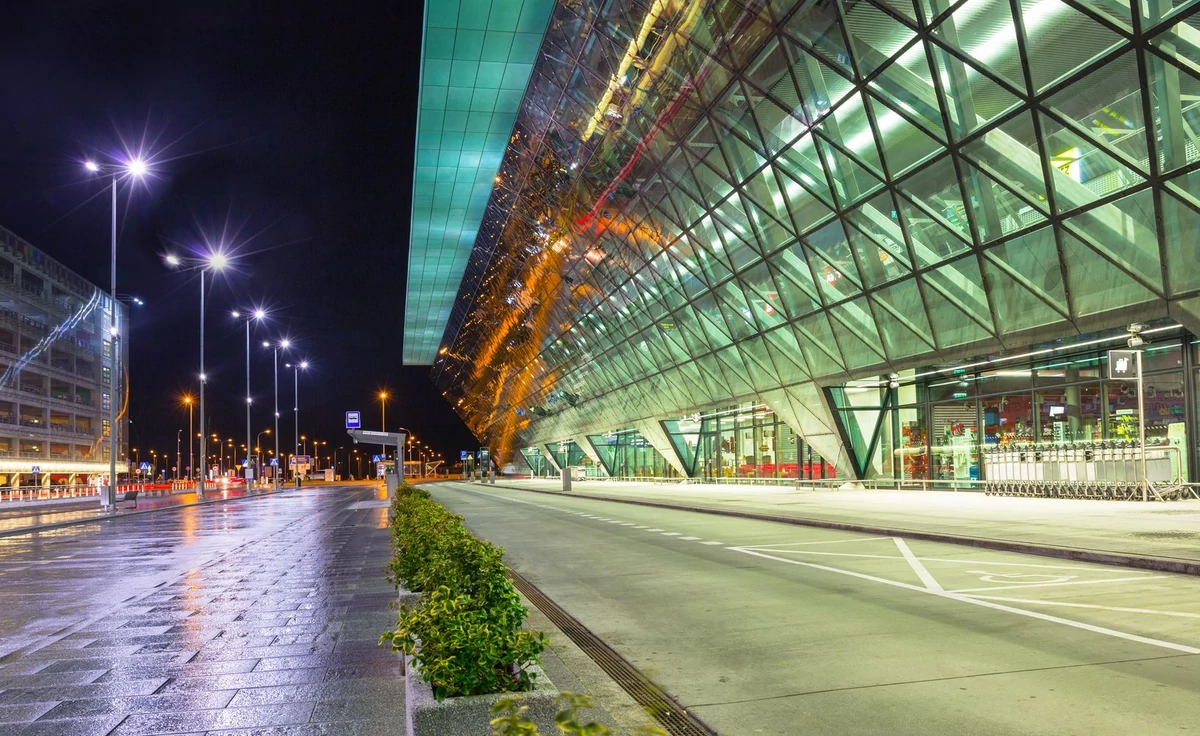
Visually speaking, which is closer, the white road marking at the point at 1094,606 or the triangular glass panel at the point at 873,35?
the white road marking at the point at 1094,606

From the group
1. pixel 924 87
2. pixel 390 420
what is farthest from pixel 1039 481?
pixel 390 420

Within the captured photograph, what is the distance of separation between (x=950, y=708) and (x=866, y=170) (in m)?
21.2

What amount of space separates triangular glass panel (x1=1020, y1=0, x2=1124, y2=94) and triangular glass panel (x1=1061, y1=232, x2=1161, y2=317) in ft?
13.7

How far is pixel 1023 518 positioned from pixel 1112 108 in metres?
8.67

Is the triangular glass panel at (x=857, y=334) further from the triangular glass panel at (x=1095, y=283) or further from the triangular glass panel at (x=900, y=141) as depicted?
the triangular glass panel at (x=1095, y=283)

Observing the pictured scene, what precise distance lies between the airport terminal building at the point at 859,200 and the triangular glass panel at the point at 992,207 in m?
0.07

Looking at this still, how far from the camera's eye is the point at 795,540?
17.7 metres

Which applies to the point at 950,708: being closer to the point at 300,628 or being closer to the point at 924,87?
the point at 300,628

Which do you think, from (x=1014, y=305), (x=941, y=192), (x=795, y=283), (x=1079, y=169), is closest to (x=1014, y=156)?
(x=1079, y=169)

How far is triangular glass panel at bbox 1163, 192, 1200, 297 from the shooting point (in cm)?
1869

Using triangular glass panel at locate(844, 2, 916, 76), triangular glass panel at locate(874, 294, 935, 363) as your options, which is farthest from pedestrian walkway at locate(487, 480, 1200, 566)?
triangular glass panel at locate(844, 2, 916, 76)

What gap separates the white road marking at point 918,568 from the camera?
1105 cm

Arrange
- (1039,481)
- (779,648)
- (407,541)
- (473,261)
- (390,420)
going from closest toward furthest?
(779,648) → (407,541) → (1039,481) → (473,261) → (390,420)

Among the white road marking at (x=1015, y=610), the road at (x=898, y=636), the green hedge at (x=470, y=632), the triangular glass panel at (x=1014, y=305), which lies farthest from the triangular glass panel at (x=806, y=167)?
the green hedge at (x=470, y=632)
